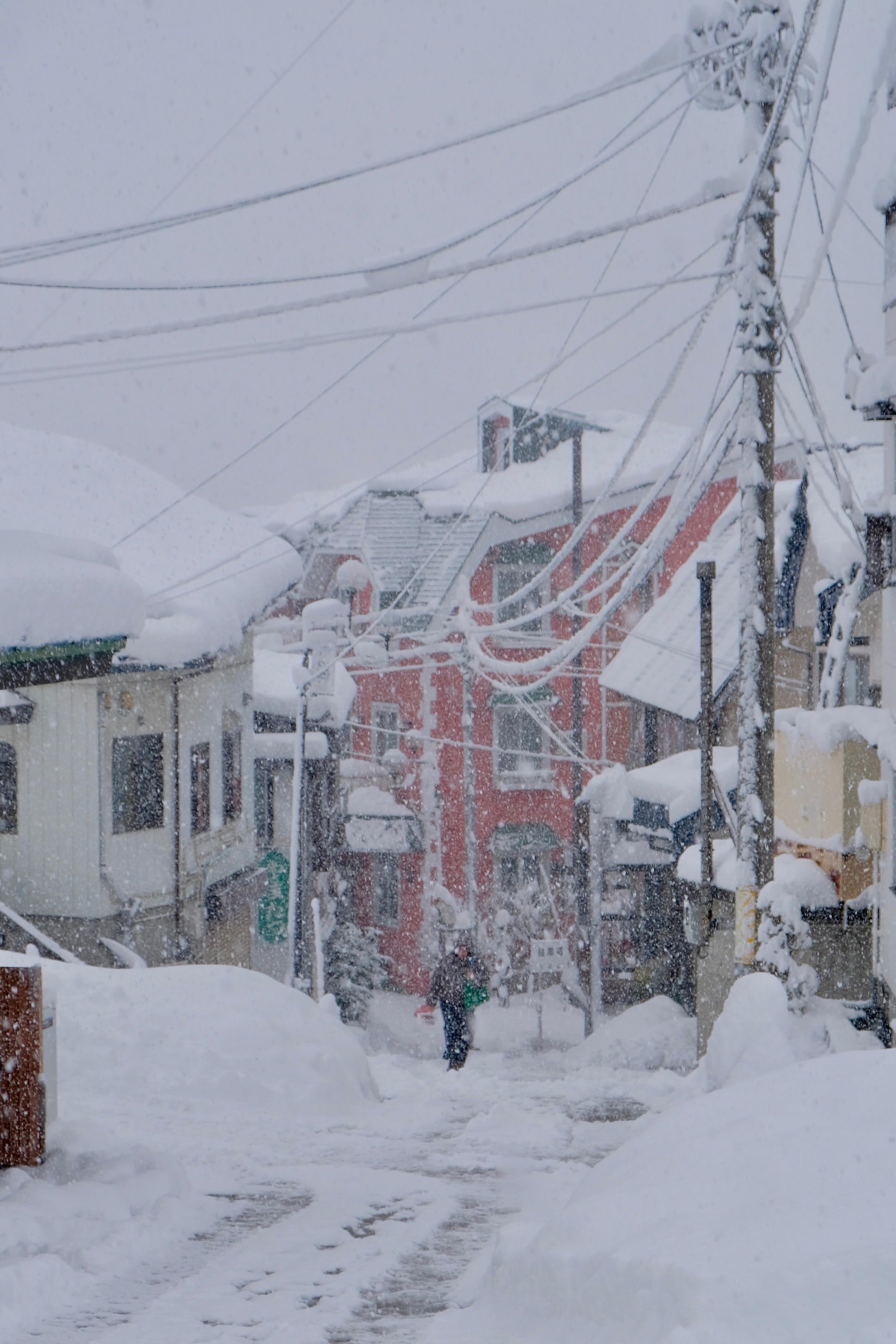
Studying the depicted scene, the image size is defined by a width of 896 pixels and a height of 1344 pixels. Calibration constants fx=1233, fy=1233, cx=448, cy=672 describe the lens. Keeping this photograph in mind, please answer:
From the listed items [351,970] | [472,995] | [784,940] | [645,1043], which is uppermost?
[784,940]

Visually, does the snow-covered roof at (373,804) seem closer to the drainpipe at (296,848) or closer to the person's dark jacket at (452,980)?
the drainpipe at (296,848)

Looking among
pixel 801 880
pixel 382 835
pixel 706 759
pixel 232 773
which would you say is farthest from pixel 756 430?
pixel 382 835

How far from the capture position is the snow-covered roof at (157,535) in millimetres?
18672

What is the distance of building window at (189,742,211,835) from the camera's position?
20984 mm

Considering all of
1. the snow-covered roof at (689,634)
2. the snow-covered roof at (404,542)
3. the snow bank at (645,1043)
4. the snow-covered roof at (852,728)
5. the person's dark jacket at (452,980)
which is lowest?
the snow bank at (645,1043)

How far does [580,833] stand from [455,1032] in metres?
11.2

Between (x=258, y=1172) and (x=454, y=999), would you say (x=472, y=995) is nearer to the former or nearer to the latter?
(x=454, y=999)

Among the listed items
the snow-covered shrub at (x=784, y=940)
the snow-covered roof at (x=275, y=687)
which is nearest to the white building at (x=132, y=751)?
the snow-covered roof at (x=275, y=687)

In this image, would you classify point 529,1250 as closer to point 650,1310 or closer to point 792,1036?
point 650,1310

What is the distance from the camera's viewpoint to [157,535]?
21250 mm

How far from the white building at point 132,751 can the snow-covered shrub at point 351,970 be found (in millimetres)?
5943

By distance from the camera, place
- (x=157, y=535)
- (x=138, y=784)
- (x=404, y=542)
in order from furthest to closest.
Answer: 1. (x=404, y=542)
2. (x=157, y=535)
3. (x=138, y=784)

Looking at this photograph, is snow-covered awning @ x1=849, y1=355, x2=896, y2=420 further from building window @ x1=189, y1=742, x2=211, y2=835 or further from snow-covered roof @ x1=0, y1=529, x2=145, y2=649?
building window @ x1=189, y1=742, x2=211, y2=835

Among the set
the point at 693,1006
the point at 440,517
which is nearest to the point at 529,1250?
the point at 693,1006
